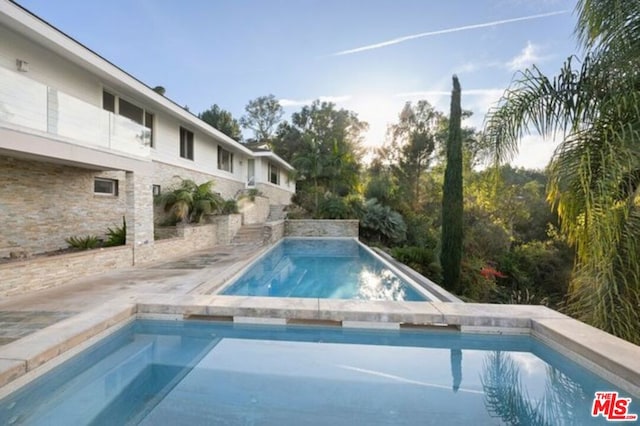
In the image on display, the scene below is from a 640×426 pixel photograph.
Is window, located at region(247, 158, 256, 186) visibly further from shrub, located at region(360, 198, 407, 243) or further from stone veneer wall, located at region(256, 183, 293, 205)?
shrub, located at region(360, 198, 407, 243)

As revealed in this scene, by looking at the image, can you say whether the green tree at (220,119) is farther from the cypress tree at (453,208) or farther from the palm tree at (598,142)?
the palm tree at (598,142)

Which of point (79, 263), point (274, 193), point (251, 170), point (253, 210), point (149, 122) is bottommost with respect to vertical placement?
point (79, 263)

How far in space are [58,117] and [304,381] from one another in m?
7.83

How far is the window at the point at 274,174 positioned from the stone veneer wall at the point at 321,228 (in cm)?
838

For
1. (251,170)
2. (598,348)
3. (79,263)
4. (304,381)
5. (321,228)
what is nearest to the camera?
(598,348)

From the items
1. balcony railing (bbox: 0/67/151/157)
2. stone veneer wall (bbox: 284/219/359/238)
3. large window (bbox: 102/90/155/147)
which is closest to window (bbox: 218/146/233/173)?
stone veneer wall (bbox: 284/219/359/238)

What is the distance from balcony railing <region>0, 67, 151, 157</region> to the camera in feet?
19.4

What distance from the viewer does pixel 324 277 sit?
9617 mm

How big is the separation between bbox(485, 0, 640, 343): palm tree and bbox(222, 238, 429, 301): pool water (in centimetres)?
323

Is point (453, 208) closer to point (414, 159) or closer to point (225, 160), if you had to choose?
point (225, 160)

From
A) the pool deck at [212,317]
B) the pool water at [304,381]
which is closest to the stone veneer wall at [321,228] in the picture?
the pool deck at [212,317]

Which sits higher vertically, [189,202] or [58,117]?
[58,117]

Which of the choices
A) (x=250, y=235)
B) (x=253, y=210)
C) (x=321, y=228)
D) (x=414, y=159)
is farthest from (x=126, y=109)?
(x=414, y=159)

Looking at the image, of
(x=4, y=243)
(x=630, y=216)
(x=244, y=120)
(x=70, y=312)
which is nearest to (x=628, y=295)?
(x=630, y=216)
